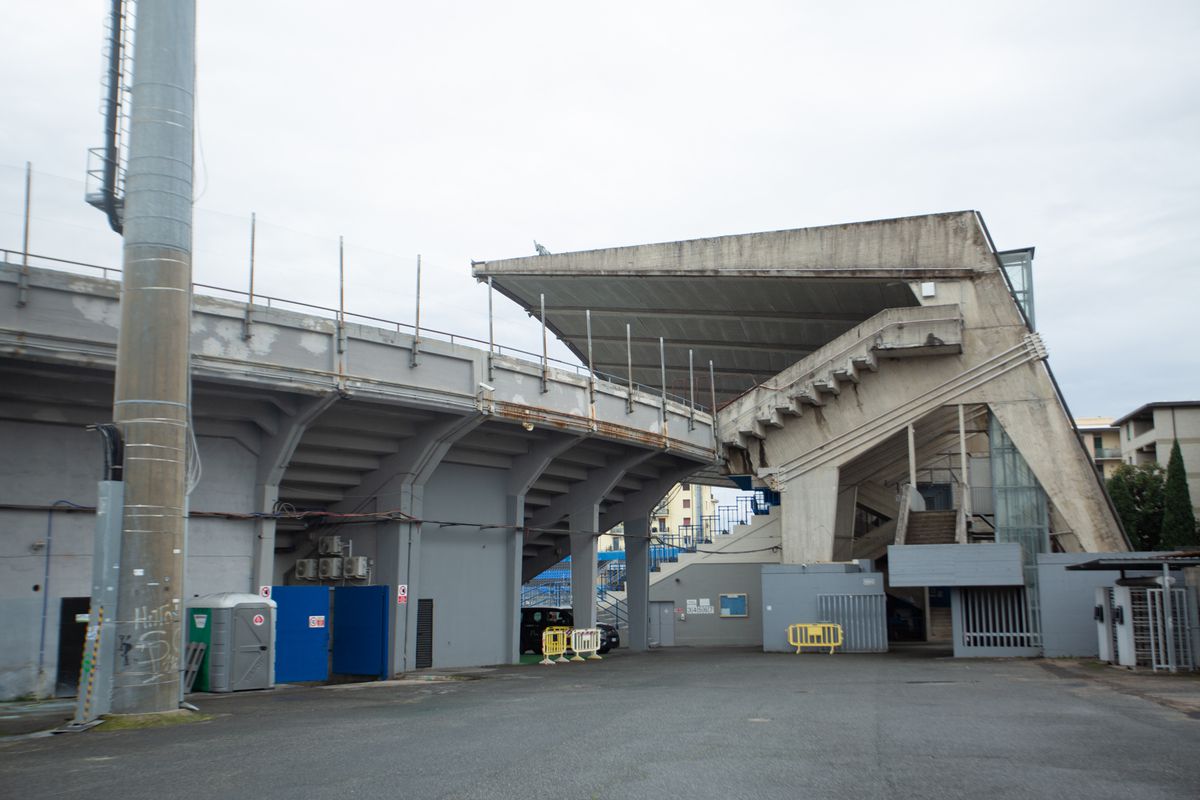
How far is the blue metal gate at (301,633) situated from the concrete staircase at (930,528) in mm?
19443

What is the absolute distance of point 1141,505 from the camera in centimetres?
6097

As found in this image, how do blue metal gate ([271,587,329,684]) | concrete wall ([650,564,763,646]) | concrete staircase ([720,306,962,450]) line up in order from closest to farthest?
blue metal gate ([271,587,329,684]) → concrete staircase ([720,306,962,450]) → concrete wall ([650,564,763,646])

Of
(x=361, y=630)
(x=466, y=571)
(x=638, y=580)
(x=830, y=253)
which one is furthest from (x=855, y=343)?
(x=361, y=630)

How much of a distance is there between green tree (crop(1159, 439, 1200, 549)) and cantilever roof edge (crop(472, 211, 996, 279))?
25376 mm

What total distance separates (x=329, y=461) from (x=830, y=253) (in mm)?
18477

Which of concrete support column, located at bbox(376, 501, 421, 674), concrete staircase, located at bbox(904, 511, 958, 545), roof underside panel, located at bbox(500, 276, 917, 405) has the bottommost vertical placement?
concrete support column, located at bbox(376, 501, 421, 674)

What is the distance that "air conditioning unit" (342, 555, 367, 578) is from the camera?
1091 inches

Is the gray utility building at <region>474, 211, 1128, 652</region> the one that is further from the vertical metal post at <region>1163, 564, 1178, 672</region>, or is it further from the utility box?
the utility box

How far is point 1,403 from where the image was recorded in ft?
69.0

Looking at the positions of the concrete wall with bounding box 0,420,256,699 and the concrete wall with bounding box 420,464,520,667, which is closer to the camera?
the concrete wall with bounding box 0,420,256,699

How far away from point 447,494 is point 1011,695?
55.9 ft

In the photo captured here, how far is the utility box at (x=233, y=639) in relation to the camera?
2156cm

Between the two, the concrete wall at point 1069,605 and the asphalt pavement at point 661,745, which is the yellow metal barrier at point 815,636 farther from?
the asphalt pavement at point 661,745

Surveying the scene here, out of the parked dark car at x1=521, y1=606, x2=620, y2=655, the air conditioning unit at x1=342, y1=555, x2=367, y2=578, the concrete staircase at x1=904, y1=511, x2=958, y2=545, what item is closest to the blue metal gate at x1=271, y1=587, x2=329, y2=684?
the air conditioning unit at x1=342, y1=555, x2=367, y2=578
